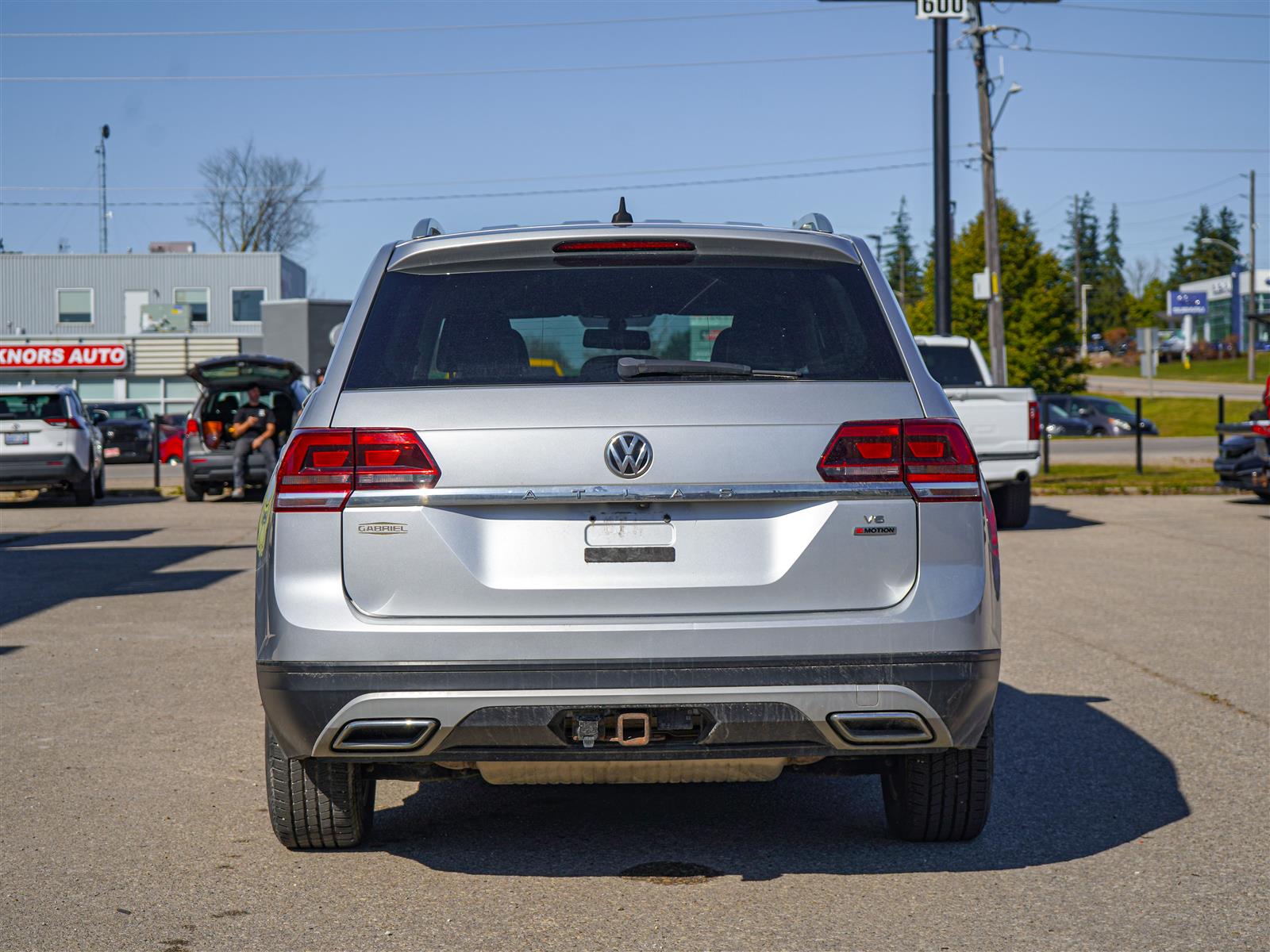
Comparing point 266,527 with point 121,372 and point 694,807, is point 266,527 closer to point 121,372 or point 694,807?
point 694,807

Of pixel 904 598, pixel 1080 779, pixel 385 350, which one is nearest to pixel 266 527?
pixel 385 350

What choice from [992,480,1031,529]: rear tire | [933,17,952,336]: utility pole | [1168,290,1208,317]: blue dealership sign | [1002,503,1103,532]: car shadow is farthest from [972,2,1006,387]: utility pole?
[1168,290,1208,317]: blue dealership sign

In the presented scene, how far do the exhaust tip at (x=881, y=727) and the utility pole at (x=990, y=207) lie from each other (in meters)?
20.3

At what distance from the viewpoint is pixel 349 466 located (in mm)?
4098

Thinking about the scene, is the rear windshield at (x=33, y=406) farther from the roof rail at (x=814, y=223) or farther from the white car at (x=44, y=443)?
the roof rail at (x=814, y=223)

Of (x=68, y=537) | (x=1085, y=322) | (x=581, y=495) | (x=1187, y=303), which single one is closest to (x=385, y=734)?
(x=581, y=495)

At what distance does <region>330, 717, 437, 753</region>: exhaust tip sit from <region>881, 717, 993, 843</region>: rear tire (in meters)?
1.47

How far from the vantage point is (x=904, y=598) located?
409 cm

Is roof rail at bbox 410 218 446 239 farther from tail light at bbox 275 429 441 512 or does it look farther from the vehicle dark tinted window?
the vehicle dark tinted window

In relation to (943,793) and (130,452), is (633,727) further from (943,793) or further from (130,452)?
(130,452)

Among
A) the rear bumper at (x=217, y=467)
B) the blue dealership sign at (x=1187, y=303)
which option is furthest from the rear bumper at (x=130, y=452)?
the blue dealership sign at (x=1187, y=303)

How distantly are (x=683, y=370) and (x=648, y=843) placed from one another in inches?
65.0

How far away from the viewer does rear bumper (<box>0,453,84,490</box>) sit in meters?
20.8

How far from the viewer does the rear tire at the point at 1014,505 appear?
16.9 meters
